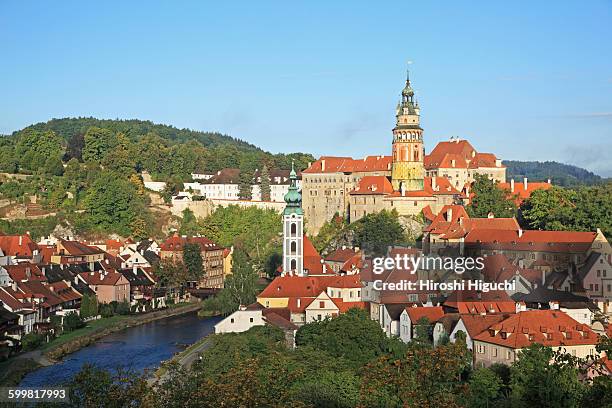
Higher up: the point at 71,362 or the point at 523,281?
the point at 523,281

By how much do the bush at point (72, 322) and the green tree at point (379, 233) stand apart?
47.5 feet

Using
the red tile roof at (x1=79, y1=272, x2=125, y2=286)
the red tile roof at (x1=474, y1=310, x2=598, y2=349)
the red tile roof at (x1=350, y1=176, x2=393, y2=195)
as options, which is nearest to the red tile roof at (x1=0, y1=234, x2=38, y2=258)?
the red tile roof at (x1=79, y1=272, x2=125, y2=286)

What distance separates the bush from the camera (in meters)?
38.7

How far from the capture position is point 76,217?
202 feet

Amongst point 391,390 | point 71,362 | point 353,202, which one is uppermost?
point 353,202

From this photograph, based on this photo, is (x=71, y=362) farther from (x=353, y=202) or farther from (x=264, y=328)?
(x=353, y=202)

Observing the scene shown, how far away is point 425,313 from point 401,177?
78.1 feet

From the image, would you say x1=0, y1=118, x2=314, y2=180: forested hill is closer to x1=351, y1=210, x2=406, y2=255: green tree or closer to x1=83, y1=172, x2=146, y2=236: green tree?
x1=83, y1=172, x2=146, y2=236: green tree

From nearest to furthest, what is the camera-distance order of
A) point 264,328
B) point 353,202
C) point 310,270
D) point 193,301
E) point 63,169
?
point 264,328 → point 310,270 → point 193,301 → point 353,202 → point 63,169

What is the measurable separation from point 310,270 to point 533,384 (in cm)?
2176

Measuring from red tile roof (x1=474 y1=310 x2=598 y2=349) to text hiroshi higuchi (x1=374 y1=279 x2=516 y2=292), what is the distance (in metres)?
6.32

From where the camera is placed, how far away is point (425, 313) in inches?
1211

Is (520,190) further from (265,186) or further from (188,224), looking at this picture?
(188,224)

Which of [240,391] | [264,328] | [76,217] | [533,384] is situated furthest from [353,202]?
[240,391]
